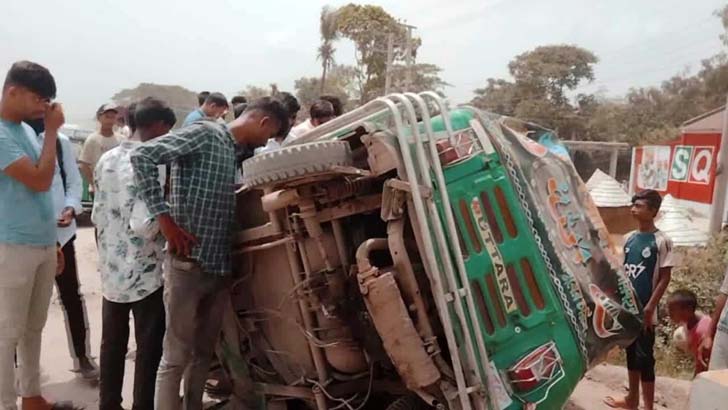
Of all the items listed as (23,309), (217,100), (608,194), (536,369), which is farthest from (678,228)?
(23,309)

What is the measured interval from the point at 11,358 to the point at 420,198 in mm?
2252

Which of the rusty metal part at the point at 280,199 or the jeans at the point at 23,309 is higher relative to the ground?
the rusty metal part at the point at 280,199

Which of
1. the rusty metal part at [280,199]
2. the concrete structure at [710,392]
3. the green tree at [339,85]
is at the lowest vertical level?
the concrete structure at [710,392]

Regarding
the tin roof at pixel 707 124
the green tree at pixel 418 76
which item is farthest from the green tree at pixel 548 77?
the tin roof at pixel 707 124

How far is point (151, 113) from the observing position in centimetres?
337

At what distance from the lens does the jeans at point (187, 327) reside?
2809 mm

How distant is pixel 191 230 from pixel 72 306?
1864 mm

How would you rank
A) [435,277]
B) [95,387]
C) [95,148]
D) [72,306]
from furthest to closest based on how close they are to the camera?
[95,148] < [72,306] < [95,387] < [435,277]

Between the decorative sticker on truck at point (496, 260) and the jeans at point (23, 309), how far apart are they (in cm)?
217

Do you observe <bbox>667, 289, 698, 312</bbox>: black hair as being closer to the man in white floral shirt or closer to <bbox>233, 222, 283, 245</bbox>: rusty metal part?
<bbox>233, 222, 283, 245</bbox>: rusty metal part

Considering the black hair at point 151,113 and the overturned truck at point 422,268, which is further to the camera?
the black hair at point 151,113

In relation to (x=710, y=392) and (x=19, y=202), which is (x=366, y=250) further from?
(x=19, y=202)

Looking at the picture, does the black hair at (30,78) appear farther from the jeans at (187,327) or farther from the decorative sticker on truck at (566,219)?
the decorative sticker on truck at (566,219)

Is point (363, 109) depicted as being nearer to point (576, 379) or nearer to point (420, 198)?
point (420, 198)
